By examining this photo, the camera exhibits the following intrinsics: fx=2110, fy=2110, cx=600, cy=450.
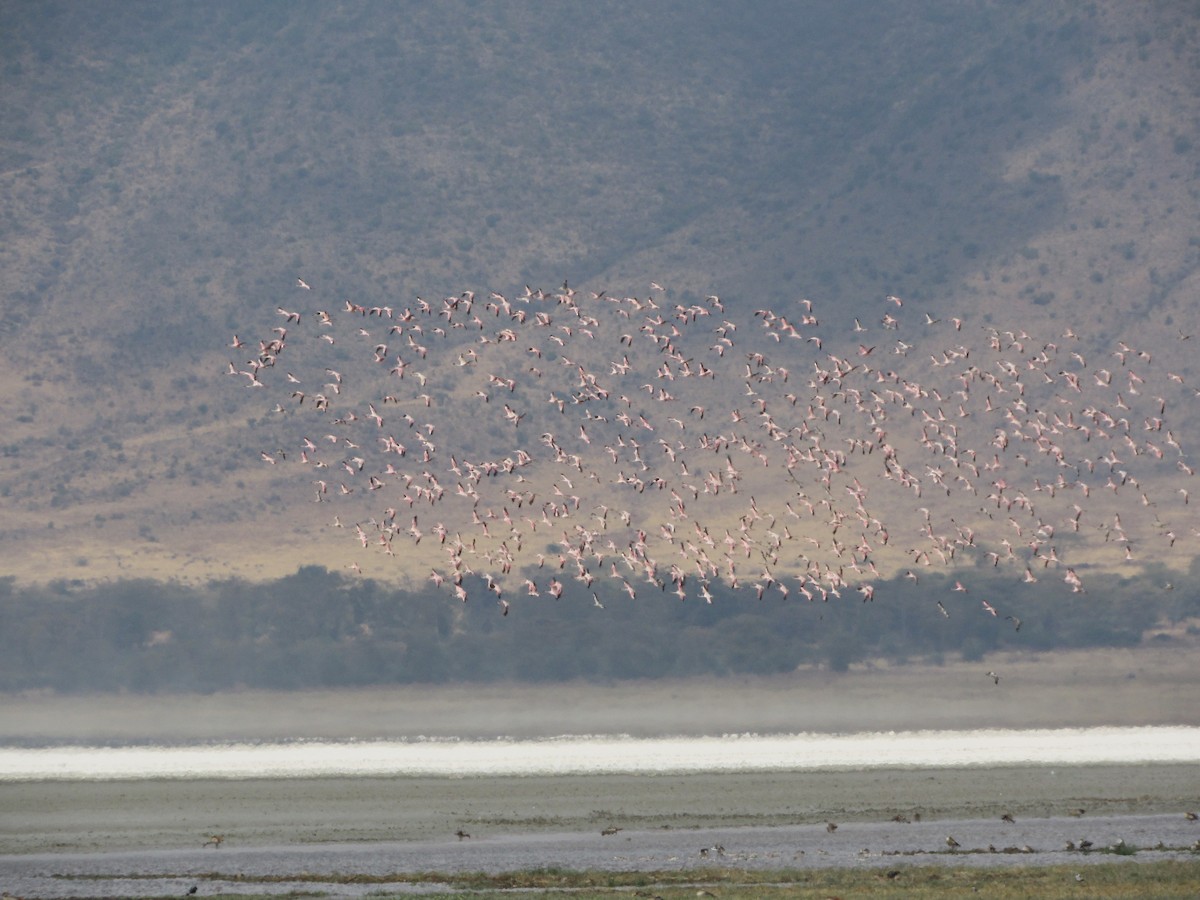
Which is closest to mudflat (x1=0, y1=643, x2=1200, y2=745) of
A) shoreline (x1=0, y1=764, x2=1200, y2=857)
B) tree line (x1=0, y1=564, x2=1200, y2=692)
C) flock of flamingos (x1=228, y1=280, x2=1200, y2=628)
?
tree line (x1=0, y1=564, x2=1200, y2=692)

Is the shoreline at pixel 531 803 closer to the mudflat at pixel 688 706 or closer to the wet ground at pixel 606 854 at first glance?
the wet ground at pixel 606 854

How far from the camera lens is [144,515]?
195250 mm

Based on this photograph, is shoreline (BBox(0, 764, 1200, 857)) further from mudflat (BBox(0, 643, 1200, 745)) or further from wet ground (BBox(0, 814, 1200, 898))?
mudflat (BBox(0, 643, 1200, 745))

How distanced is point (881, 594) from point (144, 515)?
71.8 meters

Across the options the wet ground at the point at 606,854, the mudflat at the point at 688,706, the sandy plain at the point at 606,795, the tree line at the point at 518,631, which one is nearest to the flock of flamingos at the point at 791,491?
the tree line at the point at 518,631

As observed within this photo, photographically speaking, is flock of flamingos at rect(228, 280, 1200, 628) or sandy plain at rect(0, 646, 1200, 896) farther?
flock of flamingos at rect(228, 280, 1200, 628)

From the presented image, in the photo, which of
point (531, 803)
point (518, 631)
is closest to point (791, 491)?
point (518, 631)

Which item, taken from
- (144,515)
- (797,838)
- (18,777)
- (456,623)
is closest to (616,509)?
(456,623)

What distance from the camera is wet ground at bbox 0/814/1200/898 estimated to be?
278 feet

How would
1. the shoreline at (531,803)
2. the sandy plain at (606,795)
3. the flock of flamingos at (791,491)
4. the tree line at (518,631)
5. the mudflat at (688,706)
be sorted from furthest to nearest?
the flock of flamingos at (791,491) → the tree line at (518,631) → the mudflat at (688,706) → the shoreline at (531,803) → the sandy plain at (606,795)

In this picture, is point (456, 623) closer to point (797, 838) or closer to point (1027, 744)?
point (1027, 744)

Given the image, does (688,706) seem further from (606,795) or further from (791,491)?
(791,491)

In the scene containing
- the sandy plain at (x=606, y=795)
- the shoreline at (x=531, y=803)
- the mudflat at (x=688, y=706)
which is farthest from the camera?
the mudflat at (x=688, y=706)

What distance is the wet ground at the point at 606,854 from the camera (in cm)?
8462
